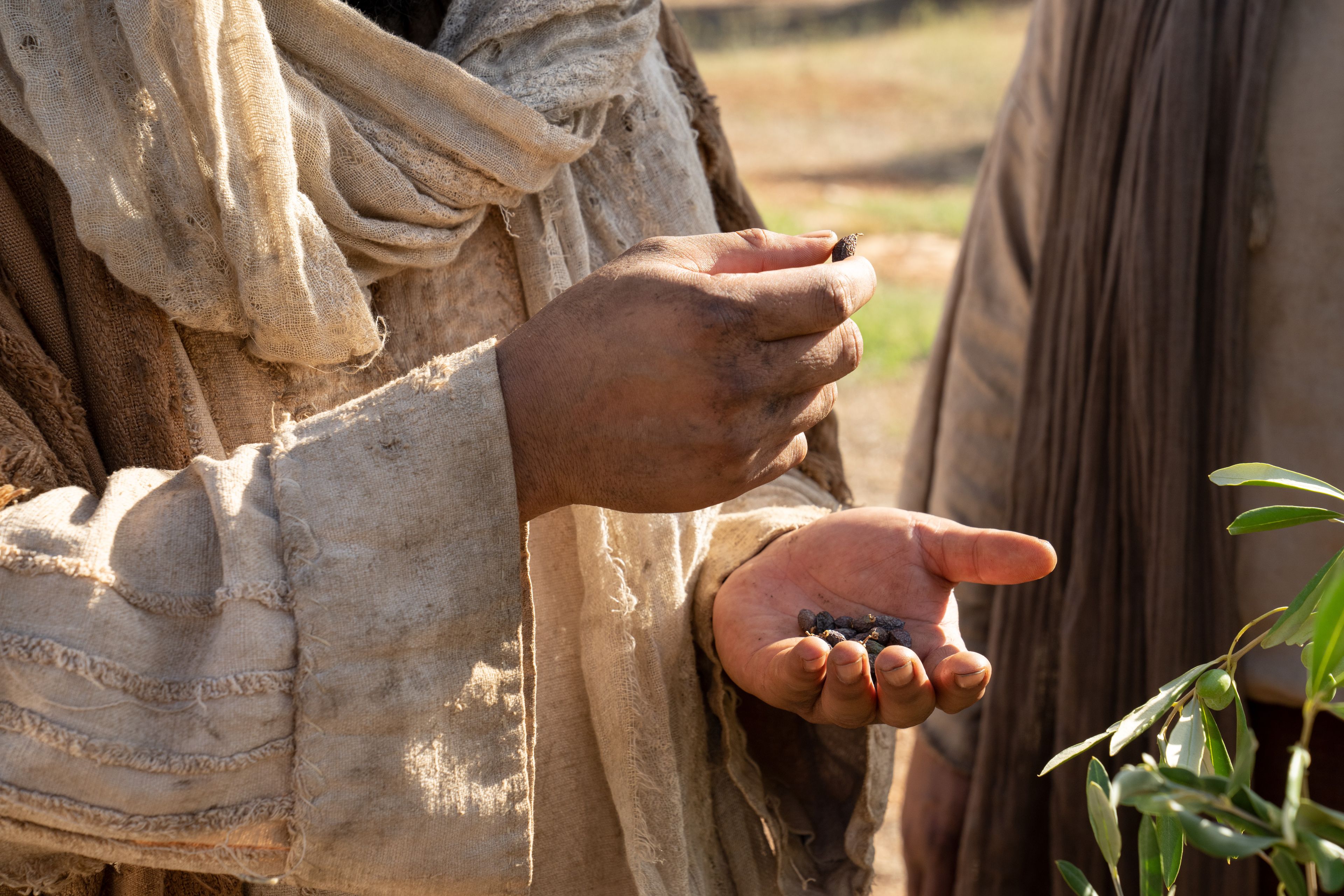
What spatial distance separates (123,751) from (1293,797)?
32.0 inches

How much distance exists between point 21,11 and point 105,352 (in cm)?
31

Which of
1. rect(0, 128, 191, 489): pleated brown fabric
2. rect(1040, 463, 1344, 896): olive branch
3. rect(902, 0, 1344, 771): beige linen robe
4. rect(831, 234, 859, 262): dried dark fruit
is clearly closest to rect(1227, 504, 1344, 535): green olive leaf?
rect(1040, 463, 1344, 896): olive branch

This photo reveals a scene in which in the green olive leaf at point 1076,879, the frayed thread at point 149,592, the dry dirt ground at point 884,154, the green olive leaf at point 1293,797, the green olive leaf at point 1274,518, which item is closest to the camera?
the green olive leaf at point 1293,797

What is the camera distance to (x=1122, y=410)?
2172mm

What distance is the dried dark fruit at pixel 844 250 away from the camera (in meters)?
1.17

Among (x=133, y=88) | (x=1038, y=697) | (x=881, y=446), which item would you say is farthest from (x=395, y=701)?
(x=881, y=446)

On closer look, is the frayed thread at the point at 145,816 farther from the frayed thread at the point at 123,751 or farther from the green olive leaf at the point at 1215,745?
the green olive leaf at the point at 1215,745

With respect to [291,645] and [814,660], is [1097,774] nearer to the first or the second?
[814,660]

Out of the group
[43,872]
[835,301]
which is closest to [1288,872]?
[835,301]

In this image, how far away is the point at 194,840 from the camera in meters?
0.94

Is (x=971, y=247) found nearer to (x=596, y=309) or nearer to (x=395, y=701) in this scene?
(x=596, y=309)

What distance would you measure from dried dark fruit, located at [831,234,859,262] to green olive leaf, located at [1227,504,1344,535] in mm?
481

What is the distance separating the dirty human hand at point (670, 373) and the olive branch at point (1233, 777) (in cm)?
37

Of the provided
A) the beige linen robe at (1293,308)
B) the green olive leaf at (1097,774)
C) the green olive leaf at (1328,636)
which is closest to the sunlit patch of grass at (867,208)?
the beige linen robe at (1293,308)
